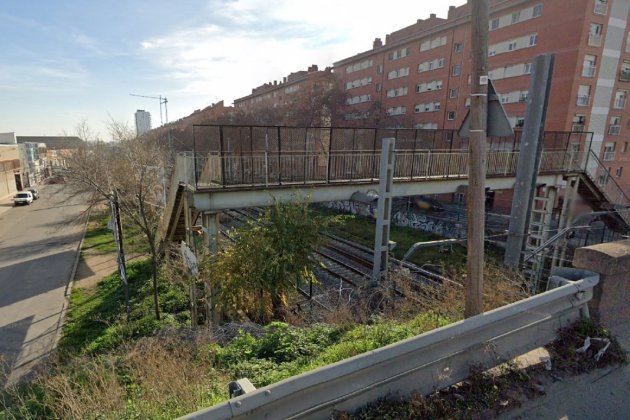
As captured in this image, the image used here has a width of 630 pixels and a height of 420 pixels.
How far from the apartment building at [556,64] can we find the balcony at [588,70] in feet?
0.07

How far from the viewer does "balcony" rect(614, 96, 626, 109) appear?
1141 inches

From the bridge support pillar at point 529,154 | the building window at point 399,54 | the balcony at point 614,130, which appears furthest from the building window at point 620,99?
the bridge support pillar at point 529,154

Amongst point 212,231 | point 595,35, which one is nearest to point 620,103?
point 595,35

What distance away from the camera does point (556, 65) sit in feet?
90.5

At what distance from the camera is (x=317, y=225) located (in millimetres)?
9414

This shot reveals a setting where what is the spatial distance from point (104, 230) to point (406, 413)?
31256mm

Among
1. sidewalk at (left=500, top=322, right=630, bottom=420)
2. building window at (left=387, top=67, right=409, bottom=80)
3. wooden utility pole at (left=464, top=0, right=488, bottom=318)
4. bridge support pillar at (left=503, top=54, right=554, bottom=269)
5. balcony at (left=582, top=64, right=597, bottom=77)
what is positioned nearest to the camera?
sidewalk at (left=500, top=322, right=630, bottom=420)

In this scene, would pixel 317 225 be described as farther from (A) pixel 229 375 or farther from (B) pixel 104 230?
(B) pixel 104 230

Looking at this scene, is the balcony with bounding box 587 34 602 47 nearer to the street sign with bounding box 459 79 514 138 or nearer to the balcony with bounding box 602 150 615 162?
the balcony with bounding box 602 150 615 162

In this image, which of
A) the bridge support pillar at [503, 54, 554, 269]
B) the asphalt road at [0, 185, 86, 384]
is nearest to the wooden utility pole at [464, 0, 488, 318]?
the bridge support pillar at [503, 54, 554, 269]

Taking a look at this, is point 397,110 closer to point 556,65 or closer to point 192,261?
point 556,65

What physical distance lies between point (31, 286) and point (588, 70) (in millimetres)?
38050

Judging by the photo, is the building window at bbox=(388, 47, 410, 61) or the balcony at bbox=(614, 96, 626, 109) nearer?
the balcony at bbox=(614, 96, 626, 109)

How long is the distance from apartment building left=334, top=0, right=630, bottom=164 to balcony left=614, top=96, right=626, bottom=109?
2.8 inches
